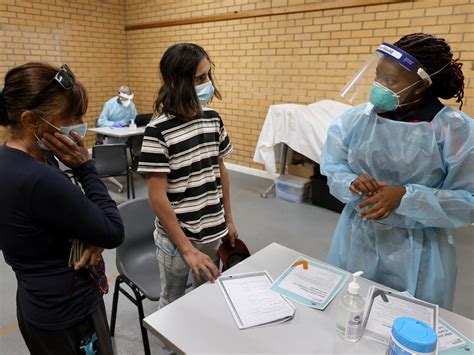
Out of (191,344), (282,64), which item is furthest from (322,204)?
(191,344)

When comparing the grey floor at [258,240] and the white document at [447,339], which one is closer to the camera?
the white document at [447,339]

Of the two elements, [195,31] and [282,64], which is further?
[195,31]

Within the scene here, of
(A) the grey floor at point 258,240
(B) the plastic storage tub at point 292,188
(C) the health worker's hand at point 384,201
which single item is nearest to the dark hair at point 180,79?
(C) the health worker's hand at point 384,201

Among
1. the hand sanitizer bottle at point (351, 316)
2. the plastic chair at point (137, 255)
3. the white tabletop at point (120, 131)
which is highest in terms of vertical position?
the white tabletop at point (120, 131)

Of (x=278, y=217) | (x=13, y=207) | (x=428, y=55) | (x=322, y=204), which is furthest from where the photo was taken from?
(x=322, y=204)

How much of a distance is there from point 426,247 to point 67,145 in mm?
1256

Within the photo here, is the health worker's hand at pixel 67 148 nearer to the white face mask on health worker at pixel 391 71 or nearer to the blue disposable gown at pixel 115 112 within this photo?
the white face mask on health worker at pixel 391 71

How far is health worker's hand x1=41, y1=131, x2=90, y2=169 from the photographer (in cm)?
93

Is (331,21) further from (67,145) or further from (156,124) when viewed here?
(67,145)

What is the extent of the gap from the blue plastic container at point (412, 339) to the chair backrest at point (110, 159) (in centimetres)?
342

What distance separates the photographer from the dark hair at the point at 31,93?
0.88 metres

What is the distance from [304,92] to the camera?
4.42 m

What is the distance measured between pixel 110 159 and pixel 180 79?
2.67 m

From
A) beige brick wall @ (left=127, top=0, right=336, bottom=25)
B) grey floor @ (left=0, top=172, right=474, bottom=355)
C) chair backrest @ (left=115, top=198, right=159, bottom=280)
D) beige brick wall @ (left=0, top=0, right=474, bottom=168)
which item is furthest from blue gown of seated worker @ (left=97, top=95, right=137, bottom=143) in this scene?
chair backrest @ (left=115, top=198, right=159, bottom=280)
